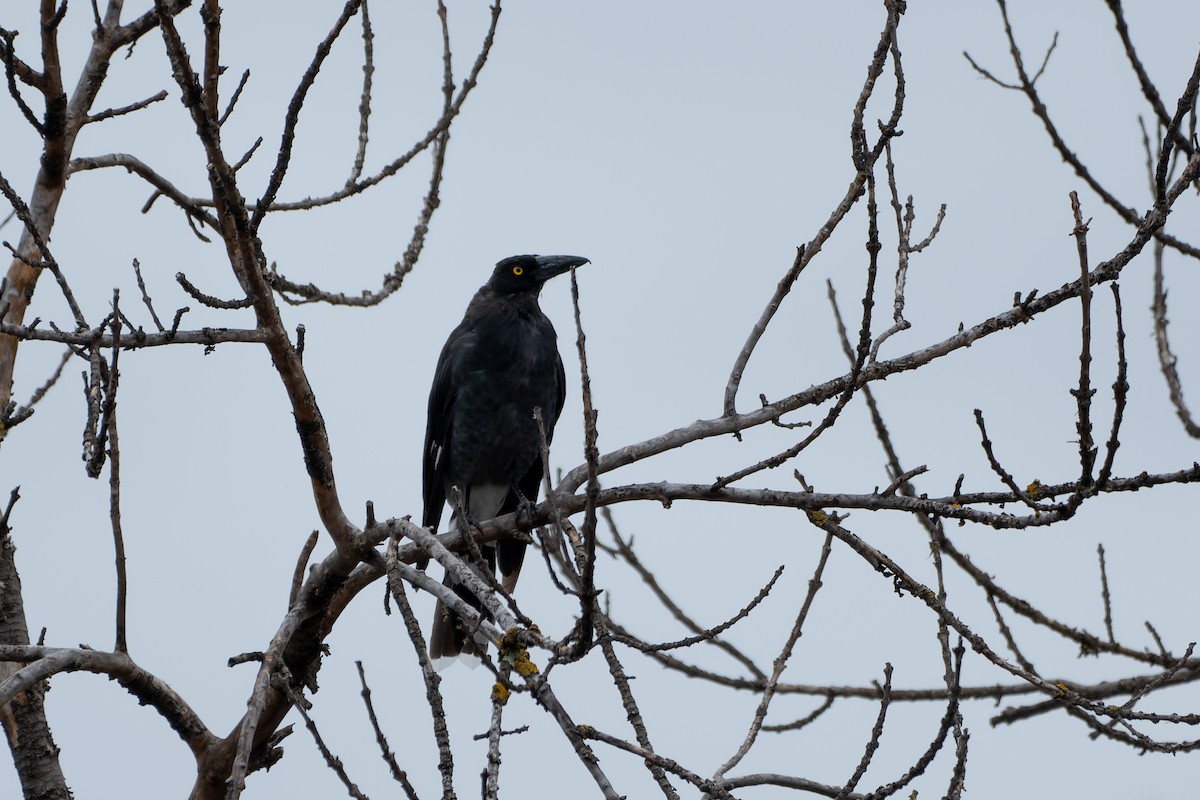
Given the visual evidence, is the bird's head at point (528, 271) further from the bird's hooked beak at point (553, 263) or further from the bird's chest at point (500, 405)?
the bird's chest at point (500, 405)

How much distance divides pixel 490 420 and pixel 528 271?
94cm

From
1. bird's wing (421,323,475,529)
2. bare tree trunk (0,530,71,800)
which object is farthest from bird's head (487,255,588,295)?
bare tree trunk (0,530,71,800)

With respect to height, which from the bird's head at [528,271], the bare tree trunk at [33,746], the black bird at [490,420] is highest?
the bird's head at [528,271]

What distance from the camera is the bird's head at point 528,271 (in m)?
6.16

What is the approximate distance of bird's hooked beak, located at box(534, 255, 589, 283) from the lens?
6195mm

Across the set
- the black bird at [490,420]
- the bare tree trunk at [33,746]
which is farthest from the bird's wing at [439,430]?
the bare tree trunk at [33,746]

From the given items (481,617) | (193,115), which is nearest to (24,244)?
(193,115)

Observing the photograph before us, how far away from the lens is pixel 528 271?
6.20 meters

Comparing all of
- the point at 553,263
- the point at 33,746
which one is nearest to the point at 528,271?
the point at 553,263

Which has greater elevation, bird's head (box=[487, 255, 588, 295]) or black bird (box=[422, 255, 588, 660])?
bird's head (box=[487, 255, 588, 295])

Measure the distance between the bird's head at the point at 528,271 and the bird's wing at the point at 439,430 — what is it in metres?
0.41

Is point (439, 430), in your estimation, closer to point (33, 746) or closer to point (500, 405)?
point (500, 405)

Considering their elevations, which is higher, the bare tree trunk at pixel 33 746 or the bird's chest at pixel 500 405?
the bird's chest at pixel 500 405

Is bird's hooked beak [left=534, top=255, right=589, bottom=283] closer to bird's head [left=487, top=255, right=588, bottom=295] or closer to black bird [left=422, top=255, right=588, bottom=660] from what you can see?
bird's head [left=487, top=255, right=588, bottom=295]
